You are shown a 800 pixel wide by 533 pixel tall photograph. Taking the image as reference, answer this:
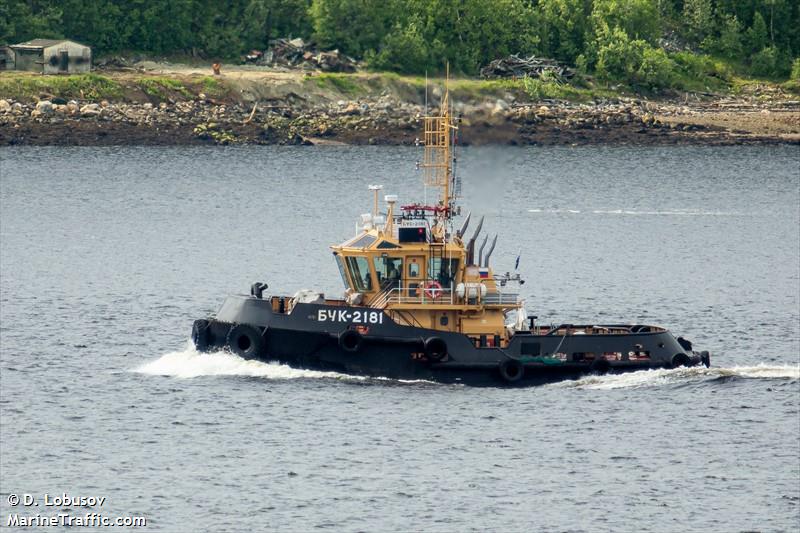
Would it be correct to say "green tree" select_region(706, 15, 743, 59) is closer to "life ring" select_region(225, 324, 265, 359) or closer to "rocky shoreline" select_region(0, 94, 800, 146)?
"rocky shoreline" select_region(0, 94, 800, 146)

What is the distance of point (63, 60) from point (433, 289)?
264 feet

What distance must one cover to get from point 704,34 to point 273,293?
292 ft

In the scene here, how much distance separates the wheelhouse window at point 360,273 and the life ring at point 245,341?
115 inches

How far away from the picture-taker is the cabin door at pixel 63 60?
4808 inches

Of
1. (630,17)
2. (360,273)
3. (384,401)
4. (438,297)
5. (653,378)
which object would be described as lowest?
(384,401)

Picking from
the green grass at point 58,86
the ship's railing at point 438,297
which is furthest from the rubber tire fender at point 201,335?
the green grass at point 58,86

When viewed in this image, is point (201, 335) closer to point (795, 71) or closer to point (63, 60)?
point (63, 60)

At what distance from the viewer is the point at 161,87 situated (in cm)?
12144

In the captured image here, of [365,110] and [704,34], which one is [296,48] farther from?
[704,34]

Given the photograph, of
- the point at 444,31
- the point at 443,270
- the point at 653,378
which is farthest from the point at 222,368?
the point at 444,31

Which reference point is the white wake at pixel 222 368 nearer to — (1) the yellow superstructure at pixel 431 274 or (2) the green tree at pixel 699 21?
(1) the yellow superstructure at pixel 431 274

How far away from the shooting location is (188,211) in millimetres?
89062

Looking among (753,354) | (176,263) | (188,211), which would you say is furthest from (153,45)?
(753,354)

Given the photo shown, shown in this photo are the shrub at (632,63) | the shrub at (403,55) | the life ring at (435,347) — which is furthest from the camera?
the shrub at (632,63)
